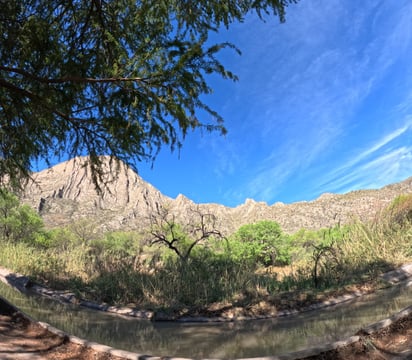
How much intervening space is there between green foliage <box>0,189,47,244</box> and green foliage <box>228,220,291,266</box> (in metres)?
14.3

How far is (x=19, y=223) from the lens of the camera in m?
24.6

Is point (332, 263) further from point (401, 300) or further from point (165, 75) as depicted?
point (165, 75)

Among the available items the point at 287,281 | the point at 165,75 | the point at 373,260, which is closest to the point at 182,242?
the point at 287,281

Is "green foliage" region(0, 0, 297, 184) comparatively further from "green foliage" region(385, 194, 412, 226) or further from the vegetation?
"green foliage" region(385, 194, 412, 226)

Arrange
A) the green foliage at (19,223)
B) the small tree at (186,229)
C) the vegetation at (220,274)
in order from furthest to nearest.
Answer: the green foliage at (19,223)
the small tree at (186,229)
the vegetation at (220,274)

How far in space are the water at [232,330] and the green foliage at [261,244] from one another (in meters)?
14.1

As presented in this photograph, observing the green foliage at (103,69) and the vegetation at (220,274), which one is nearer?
the green foliage at (103,69)

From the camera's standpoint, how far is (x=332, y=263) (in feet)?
38.1

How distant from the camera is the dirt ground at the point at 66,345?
384cm

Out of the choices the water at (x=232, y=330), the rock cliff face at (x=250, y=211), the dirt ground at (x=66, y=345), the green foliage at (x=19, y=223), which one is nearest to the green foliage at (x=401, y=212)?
the water at (x=232, y=330)

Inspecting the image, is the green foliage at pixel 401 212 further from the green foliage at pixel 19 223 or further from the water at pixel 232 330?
the green foliage at pixel 19 223

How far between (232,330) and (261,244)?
55.5ft

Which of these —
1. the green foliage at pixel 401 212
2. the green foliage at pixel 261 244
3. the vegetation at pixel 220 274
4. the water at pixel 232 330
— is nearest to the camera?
the water at pixel 232 330

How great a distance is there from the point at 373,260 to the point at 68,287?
10532 mm
